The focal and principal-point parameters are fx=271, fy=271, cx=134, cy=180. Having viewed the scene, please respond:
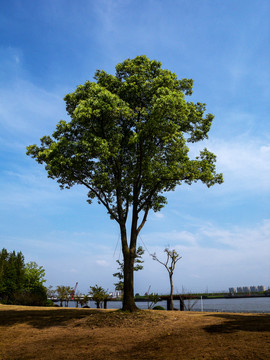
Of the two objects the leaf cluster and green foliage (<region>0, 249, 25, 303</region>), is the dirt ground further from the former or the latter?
green foliage (<region>0, 249, 25, 303</region>)

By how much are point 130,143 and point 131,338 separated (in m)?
10.2

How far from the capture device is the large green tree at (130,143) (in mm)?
15613

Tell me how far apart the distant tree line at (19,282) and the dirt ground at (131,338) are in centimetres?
1690

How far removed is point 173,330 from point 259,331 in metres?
3.60

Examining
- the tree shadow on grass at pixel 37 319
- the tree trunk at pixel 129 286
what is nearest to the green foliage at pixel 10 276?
the tree shadow on grass at pixel 37 319

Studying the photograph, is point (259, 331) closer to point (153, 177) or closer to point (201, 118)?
point (153, 177)

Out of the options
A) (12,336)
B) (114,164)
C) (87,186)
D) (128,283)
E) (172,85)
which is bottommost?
(12,336)

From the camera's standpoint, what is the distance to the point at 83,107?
49.9ft

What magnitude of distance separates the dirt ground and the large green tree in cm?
281

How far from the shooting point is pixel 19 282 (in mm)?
41031

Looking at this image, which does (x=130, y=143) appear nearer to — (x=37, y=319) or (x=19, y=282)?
(x=37, y=319)

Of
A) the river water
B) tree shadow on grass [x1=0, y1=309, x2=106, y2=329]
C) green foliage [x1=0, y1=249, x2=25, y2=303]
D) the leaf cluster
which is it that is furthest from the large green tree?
green foliage [x1=0, y1=249, x2=25, y2=303]

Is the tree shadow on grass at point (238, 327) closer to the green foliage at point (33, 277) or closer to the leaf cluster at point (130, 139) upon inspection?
the leaf cluster at point (130, 139)

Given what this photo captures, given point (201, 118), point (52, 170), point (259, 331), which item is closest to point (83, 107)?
point (52, 170)
